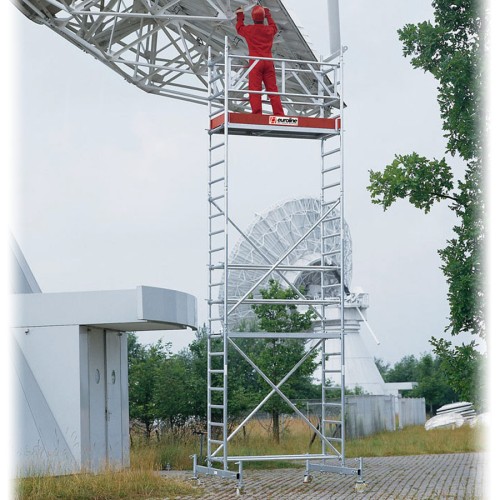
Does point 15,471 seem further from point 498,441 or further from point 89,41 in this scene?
point 89,41

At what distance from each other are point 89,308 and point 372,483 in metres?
5.84

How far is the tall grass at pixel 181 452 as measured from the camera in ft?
46.9

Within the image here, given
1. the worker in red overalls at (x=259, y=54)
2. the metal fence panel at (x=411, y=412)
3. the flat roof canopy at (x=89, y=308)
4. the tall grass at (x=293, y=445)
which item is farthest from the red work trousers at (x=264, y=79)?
the metal fence panel at (x=411, y=412)

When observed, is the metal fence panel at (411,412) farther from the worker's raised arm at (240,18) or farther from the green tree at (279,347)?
the worker's raised arm at (240,18)

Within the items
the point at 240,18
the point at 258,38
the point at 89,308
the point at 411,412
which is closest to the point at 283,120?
the point at 258,38

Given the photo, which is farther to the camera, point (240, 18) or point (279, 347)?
point (279, 347)

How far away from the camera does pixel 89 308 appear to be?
1800 cm

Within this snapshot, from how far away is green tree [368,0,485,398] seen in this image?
14.0m

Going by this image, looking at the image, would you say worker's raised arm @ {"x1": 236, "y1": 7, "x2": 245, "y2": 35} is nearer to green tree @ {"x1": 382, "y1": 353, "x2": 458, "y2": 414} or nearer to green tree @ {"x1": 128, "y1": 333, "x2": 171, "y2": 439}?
green tree @ {"x1": 128, "y1": 333, "x2": 171, "y2": 439}

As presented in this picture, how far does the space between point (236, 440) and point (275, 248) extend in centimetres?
1680

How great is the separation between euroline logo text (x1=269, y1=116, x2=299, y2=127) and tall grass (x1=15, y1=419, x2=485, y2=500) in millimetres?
A: 6177

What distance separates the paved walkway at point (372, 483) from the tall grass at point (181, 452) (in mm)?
888

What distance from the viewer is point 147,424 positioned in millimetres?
26297

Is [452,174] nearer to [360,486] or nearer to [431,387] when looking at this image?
[360,486]
